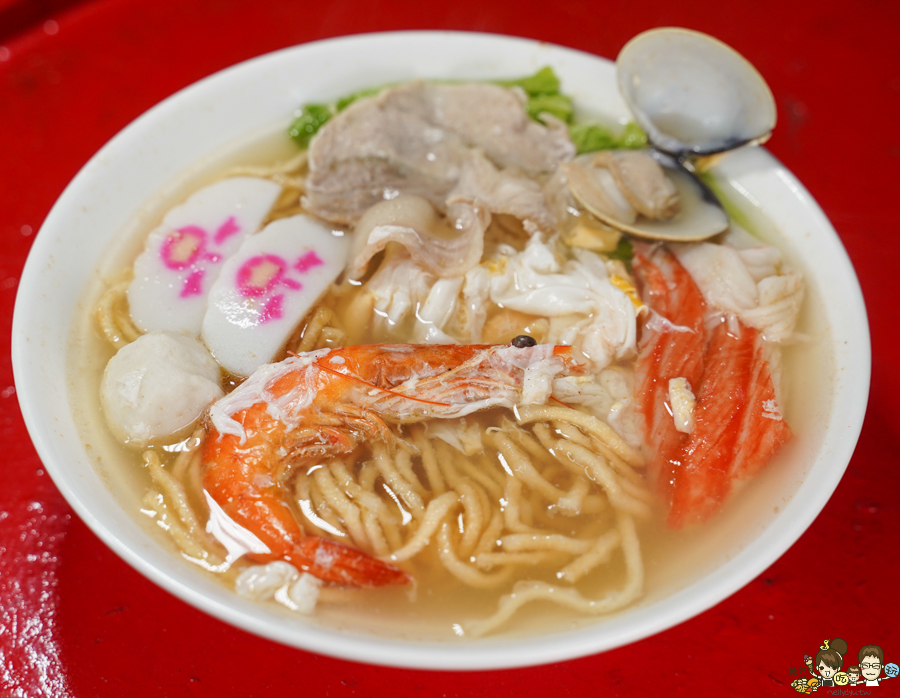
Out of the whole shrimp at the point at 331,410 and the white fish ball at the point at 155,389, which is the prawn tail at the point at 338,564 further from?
the white fish ball at the point at 155,389

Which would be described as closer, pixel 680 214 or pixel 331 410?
pixel 331 410

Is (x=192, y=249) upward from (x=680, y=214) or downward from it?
upward

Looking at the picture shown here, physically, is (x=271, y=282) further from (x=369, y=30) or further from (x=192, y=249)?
(x=369, y=30)

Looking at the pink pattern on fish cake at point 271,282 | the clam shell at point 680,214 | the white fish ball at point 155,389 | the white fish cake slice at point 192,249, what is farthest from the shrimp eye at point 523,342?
the white fish cake slice at point 192,249

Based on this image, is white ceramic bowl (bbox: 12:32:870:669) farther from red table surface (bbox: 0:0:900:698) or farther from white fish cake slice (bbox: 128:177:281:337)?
red table surface (bbox: 0:0:900:698)

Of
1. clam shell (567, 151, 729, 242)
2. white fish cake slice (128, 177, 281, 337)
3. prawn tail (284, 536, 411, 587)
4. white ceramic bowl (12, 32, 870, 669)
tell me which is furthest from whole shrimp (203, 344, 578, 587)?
clam shell (567, 151, 729, 242)

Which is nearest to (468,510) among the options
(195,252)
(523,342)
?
(523,342)
